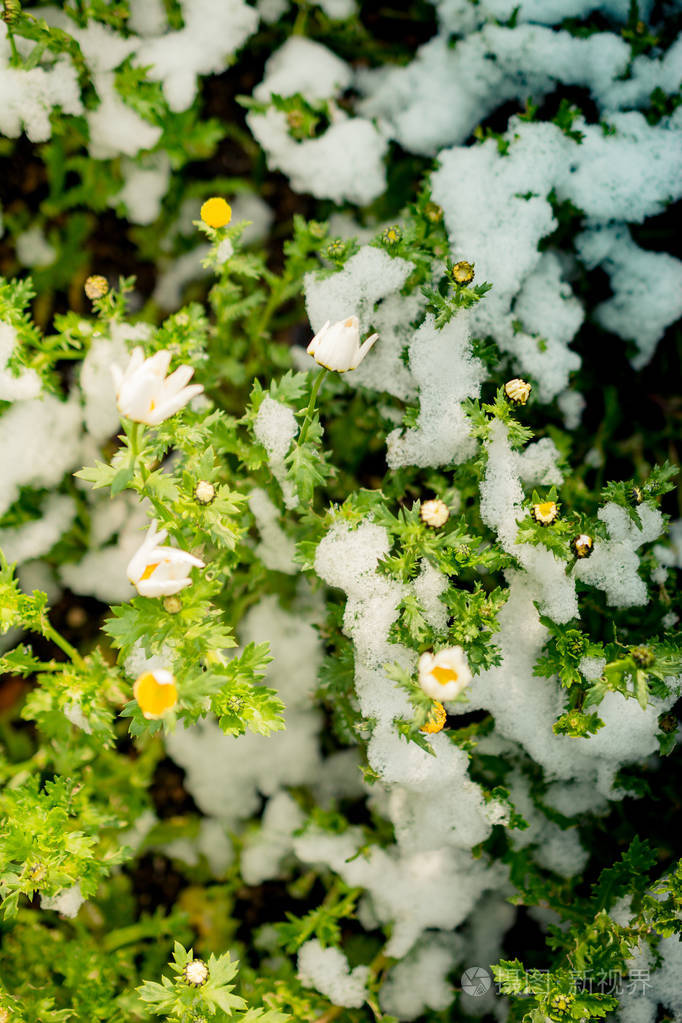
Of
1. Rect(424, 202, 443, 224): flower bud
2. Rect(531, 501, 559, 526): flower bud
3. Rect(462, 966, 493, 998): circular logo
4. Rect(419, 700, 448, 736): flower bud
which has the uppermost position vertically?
Rect(424, 202, 443, 224): flower bud

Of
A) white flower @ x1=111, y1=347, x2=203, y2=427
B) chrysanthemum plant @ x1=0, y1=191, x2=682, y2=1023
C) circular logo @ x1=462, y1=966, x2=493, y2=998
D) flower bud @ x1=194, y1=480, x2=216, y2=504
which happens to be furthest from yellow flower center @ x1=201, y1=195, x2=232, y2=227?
circular logo @ x1=462, y1=966, x2=493, y2=998

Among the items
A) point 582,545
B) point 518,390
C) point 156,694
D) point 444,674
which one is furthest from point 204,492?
point 582,545

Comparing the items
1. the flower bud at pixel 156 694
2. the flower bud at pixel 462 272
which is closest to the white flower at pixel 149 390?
the flower bud at pixel 156 694

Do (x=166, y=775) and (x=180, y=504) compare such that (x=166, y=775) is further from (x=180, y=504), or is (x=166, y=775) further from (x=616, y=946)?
(x=616, y=946)

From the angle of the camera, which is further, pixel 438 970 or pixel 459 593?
pixel 438 970

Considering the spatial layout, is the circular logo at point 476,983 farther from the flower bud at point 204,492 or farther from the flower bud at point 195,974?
the flower bud at point 204,492

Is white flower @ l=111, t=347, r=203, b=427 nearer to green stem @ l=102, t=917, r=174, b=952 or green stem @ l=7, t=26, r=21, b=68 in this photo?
green stem @ l=7, t=26, r=21, b=68

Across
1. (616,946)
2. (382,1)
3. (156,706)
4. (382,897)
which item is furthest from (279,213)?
(616,946)
